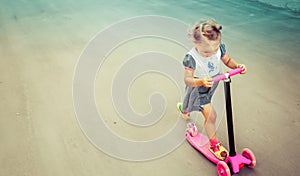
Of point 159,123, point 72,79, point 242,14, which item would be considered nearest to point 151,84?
point 159,123

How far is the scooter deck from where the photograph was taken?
1852 millimetres

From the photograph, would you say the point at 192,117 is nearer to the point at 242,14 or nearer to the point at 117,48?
the point at 117,48

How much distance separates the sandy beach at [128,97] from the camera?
1883 mm

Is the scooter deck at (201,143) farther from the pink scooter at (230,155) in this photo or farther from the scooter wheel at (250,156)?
the scooter wheel at (250,156)

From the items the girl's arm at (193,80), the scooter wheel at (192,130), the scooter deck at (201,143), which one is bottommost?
the scooter deck at (201,143)

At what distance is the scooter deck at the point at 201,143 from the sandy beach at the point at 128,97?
0.04 meters

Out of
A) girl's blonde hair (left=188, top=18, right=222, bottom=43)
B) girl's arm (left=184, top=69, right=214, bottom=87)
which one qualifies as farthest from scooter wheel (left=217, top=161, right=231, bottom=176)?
girl's blonde hair (left=188, top=18, right=222, bottom=43)

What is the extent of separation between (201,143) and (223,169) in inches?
13.2

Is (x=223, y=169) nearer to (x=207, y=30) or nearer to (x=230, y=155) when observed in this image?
(x=230, y=155)

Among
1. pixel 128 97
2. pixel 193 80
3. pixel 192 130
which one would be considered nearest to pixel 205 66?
pixel 193 80

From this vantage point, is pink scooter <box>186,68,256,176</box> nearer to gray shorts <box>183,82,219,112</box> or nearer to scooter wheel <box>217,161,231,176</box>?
scooter wheel <box>217,161,231,176</box>

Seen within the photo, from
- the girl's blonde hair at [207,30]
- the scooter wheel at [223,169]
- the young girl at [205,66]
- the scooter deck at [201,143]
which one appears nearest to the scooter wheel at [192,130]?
the scooter deck at [201,143]

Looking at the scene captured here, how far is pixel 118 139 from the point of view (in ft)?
6.83

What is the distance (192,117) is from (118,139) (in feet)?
2.01
